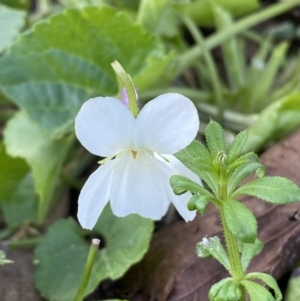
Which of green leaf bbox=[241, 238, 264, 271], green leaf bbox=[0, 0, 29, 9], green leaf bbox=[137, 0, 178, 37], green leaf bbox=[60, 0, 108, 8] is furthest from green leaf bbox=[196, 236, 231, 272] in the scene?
green leaf bbox=[0, 0, 29, 9]

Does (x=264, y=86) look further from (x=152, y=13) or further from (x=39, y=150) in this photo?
(x=39, y=150)

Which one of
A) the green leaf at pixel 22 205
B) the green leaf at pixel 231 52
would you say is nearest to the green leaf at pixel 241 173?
the green leaf at pixel 22 205

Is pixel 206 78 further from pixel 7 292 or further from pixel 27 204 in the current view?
pixel 7 292

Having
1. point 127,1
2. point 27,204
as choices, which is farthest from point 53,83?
point 127,1

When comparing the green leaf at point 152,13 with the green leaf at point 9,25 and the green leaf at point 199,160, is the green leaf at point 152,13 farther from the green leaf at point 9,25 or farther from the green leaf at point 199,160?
the green leaf at point 199,160

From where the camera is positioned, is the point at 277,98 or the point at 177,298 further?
the point at 277,98
